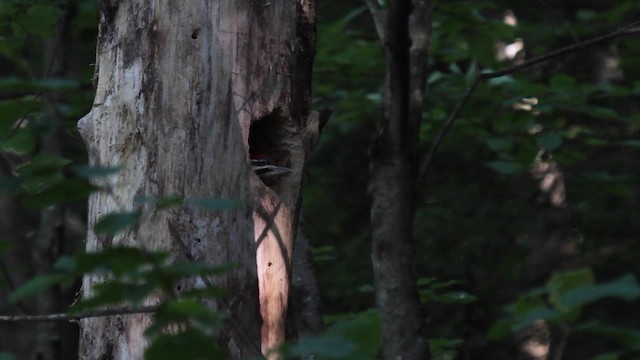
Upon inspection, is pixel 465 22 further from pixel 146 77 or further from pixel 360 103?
pixel 146 77

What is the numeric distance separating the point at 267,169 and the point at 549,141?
1921mm

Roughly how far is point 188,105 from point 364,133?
570 centimetres

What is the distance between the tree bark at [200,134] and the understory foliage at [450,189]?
13 centimetres

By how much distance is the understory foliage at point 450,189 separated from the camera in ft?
5.48

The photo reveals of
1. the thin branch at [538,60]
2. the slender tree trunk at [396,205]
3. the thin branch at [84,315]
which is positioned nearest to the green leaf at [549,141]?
the thin branch at [538,60]

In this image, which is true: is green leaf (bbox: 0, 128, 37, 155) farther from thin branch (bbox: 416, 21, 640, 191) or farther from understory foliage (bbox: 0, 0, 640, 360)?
thin branch (bbox: 416, 21, 640, 191)

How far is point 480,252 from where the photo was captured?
755 cm

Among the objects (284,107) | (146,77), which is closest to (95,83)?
(146,77)

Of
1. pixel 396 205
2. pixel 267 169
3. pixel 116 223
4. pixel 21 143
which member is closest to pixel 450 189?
pixel 396 205

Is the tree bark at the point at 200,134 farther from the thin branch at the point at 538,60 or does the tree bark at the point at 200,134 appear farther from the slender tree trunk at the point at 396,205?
the thin branch at the point at 538,60

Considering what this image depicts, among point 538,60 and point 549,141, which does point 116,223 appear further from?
point 549,141

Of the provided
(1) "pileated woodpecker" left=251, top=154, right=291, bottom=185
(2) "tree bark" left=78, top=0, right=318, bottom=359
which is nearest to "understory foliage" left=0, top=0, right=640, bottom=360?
(2) "tree bark" left=78, top=0, right=318, bottom=359

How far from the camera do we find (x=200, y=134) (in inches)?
103

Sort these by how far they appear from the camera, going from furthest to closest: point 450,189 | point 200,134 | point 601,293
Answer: point 450,189, point 200,134, point 601,293
